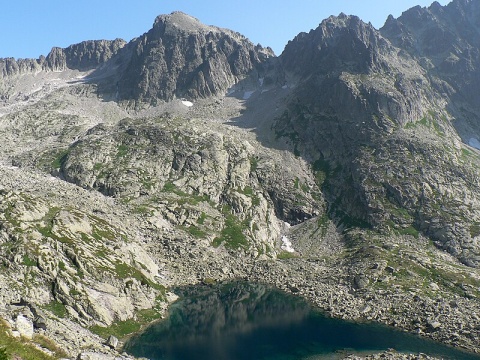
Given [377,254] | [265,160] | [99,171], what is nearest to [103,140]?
[99,171]

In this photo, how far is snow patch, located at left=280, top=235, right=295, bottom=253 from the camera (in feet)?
375

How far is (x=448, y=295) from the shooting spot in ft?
260

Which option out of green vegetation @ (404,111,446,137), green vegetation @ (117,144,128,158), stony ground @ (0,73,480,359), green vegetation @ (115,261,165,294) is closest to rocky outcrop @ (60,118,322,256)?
green vegetation @ (117,144,128,158)

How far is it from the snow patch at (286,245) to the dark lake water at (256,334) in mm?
32435

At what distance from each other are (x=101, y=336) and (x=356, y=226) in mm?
91098

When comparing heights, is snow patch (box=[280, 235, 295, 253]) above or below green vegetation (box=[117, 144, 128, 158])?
below

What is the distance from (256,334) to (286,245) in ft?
178

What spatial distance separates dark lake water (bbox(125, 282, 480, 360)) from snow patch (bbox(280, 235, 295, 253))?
3244 centimetres

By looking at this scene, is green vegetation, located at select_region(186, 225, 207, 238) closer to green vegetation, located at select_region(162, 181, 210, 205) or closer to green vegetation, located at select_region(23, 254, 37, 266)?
green vegetation, located at select_region(162, 181, 210, 205)

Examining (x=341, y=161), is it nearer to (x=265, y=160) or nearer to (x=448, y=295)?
(x=265, y=160)

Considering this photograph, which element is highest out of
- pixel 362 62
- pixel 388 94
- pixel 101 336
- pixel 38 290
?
pixel 362 62

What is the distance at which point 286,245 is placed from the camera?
11694cm

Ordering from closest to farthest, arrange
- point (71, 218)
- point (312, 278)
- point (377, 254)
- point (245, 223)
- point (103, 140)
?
point (71, 218) < point (312, 278) < point (377, 254) < point (245, 223) < point (103, 140)

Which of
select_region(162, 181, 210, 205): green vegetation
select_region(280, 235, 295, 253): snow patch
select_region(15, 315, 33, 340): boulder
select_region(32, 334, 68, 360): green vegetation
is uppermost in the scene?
select_region(162, 181, 210, 205): green vegetation
